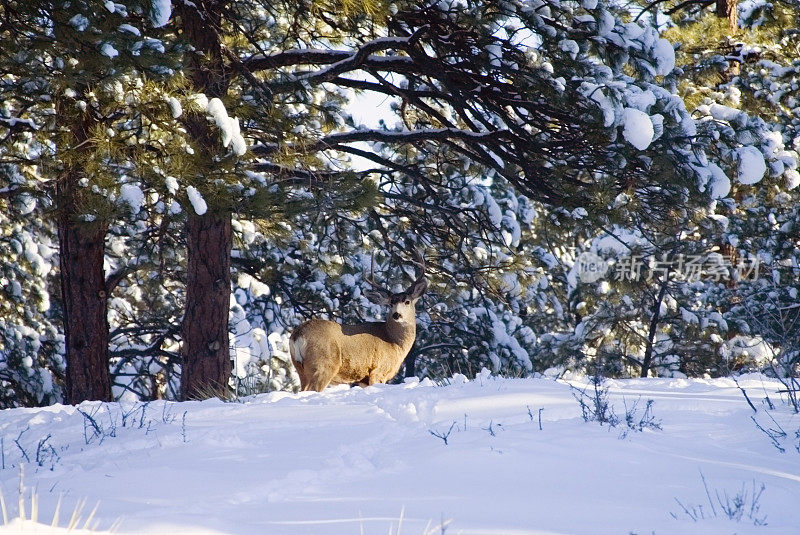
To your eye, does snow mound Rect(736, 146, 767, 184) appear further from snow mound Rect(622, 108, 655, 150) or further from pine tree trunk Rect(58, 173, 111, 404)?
pine tree trunk Rect(58, 173, 111, 404)

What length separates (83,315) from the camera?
10.2 metres

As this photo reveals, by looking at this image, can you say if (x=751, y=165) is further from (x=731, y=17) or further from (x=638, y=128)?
(x=731, y=17)

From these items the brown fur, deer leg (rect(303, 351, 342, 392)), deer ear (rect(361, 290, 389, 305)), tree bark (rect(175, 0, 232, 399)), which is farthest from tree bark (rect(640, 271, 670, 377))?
tree bark (rect(175, 0, 232, 399))

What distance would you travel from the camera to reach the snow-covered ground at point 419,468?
10.6 feet

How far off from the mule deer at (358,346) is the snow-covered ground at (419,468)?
354 cm

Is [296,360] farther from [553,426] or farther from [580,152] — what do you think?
[553,426]

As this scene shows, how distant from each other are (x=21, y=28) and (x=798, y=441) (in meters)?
6.32

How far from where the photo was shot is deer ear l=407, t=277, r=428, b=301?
37.8 ft

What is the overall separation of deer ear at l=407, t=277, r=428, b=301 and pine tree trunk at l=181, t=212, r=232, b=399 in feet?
8.67

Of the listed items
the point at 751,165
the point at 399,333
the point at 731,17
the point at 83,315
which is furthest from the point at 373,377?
the point at 731,17

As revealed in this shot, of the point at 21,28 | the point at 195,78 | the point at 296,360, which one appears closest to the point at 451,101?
the point at 195,78

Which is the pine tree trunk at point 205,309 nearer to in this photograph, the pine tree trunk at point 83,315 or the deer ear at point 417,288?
the pine tree trunk at point 83,315

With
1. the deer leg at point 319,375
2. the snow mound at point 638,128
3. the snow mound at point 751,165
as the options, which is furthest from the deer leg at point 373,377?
the snow mound at point 751,165

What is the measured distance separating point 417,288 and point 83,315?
14.4 feet
